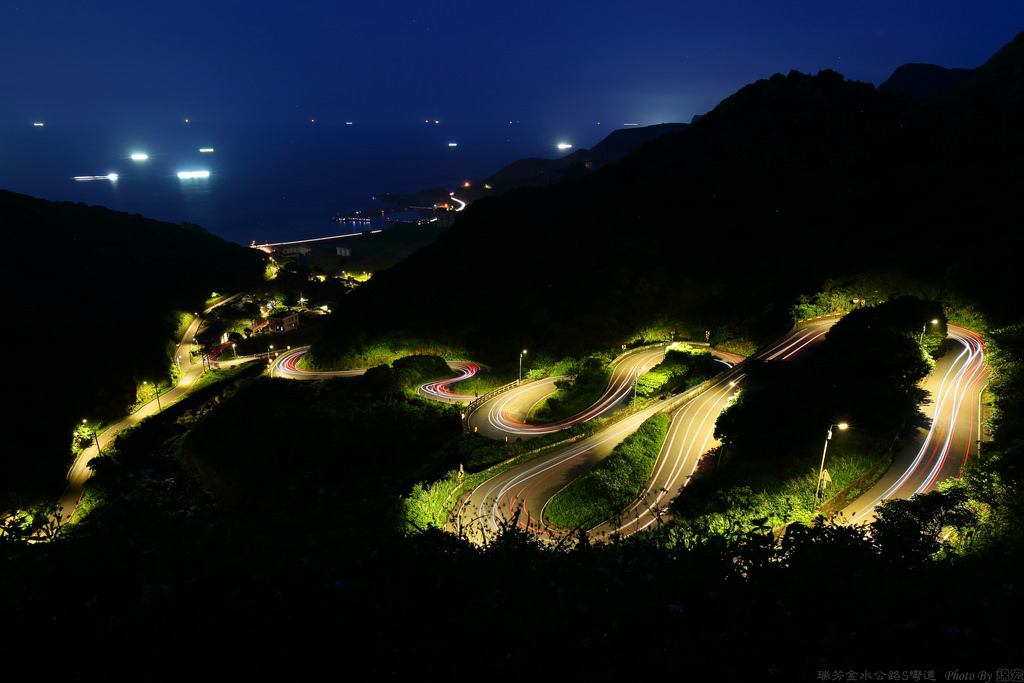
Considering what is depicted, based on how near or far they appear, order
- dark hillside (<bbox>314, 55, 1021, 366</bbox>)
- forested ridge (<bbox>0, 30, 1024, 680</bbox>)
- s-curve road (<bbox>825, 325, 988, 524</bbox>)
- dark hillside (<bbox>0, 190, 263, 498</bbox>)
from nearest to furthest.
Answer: forested ridge (<bbox>0, 30, 1024, 680</bbox>) → s-curve road (<bbox>825, 325, 988, 524</bbox>) → dark hillside (<bbox>0, 190, 263, 498</bbox>) → dark hillside (<bbox>314, 55, 1021, 366</bbox>)

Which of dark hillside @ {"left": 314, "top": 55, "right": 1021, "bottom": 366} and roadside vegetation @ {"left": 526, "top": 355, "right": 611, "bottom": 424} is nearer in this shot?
roadside vegetation @ {"left": 526, "top": 355, "right": 611, "bottom": 424}

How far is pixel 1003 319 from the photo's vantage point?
33469mm

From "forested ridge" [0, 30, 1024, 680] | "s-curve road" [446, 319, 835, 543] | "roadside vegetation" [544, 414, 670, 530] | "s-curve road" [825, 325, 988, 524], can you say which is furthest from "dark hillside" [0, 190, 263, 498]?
"s-curve road" [825, 325, 988, 524]

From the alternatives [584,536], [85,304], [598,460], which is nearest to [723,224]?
[598,460]

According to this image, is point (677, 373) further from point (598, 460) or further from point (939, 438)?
point (939, 438)

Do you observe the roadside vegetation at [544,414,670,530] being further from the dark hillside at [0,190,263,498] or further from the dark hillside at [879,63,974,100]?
the dark hillside at [879,63,974,100]

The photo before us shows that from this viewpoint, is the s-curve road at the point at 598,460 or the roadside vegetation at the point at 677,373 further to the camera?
the roadside vegetation at the point at 677,373

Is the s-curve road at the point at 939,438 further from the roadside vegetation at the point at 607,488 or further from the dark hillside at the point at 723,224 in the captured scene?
the dark hillside at the point at 723,224

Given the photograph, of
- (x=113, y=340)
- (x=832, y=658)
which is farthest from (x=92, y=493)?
(x=832, y=658)

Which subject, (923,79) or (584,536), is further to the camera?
(923,79)

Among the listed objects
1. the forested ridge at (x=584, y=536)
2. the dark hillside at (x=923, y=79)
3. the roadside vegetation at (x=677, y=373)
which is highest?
the dark hillside at (x=923, y=79)

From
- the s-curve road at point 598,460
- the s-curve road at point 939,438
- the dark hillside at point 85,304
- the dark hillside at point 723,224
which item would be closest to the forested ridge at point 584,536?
the dark hillside at point 723,224

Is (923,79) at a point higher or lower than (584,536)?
higher

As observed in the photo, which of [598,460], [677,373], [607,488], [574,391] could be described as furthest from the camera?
[574,391]
